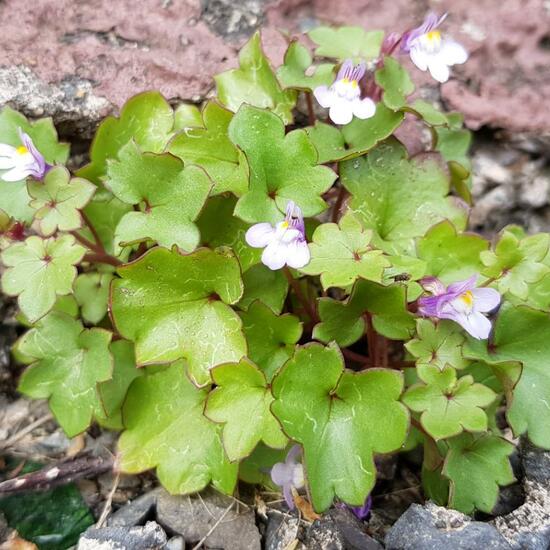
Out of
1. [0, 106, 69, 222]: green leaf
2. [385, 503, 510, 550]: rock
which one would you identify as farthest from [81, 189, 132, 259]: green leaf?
[385, 503, 510, 550]: rock

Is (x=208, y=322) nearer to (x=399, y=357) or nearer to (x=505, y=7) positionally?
(x=399, y=357)

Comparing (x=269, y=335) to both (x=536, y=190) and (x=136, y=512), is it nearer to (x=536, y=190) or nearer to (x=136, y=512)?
(x=136, y=512)

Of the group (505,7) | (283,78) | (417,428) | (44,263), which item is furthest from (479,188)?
(44,263)

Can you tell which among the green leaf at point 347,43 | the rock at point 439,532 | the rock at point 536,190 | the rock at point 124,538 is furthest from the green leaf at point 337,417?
the rock at point 536,190

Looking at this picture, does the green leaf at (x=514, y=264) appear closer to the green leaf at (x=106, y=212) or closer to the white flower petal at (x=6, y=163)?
the green leaf at (x=106, y=212)

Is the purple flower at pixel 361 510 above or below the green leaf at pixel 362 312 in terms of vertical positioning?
below

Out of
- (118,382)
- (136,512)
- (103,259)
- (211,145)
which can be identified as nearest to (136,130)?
(211,145)
